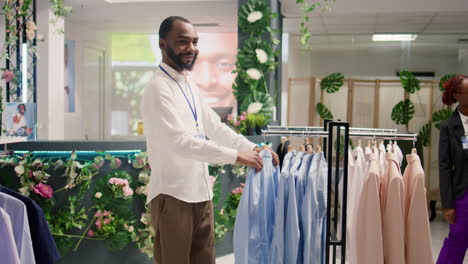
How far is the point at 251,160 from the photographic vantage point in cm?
234

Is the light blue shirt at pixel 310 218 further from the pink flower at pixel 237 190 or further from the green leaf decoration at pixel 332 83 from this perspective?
the green leaf decoration at pixel 332 83

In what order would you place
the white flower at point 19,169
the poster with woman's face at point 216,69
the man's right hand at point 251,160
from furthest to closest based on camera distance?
the poster with woman's face at point 216,69 → the white flower at point 19,169 → the man's right hand at point 251,160

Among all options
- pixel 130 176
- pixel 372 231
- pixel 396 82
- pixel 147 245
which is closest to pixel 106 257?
pixel 147 245

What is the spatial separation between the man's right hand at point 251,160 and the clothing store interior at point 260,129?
0.18 ft

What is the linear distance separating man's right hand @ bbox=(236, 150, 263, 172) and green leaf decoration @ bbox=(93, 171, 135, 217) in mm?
2275

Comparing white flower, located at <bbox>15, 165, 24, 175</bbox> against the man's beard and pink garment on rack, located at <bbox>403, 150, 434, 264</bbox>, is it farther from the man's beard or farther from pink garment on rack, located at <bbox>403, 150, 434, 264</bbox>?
pink garment on rack, located at <bbox>403, 150, 434, 264</bbox>

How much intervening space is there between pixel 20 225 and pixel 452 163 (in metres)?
2.53

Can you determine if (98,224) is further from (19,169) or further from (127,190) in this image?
(19,169)

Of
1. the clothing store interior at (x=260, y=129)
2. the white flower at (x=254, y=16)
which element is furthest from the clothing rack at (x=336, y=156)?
the white flower at (x=254, y=16)

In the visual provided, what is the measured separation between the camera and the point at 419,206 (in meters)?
2.26

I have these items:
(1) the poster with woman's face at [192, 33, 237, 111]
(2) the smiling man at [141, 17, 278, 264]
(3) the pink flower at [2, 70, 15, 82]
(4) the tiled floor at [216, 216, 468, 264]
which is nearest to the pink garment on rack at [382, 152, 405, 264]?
(2) the smiling man at [141, 17, 278, 264]

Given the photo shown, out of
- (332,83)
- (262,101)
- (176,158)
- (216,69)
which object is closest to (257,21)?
(262,101)

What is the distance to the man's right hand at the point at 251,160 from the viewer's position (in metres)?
2.34

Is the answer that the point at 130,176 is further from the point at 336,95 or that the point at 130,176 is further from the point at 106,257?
the point at 336,95
